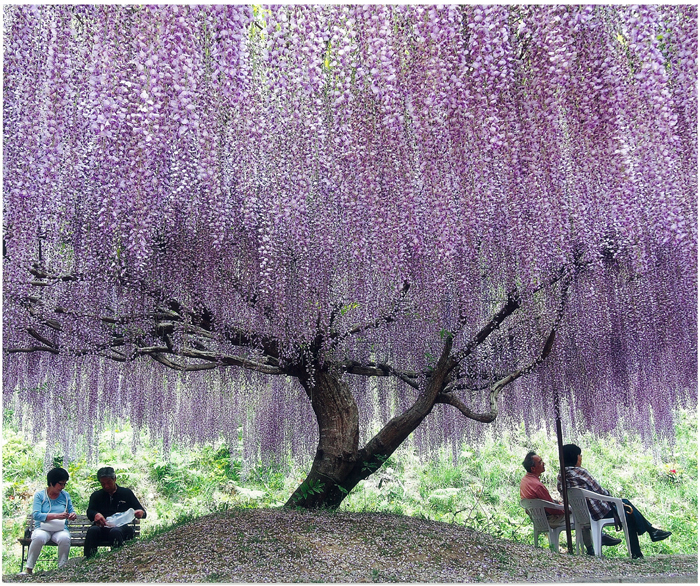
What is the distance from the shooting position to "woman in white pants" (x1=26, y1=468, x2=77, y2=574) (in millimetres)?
4527

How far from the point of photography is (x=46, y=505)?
4.67 meters

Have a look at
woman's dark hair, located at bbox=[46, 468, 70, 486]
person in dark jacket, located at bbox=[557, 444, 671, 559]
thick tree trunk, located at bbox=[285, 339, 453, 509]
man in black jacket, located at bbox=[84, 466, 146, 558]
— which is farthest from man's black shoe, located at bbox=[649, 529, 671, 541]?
woman's dark hair, located at bbox=[46, 468, 70, 486]

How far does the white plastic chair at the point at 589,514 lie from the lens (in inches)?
191

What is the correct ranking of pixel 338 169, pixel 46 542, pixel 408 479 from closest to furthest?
pixel 338 169
pixel 46 542
pixel 408 479

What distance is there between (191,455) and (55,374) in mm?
4118

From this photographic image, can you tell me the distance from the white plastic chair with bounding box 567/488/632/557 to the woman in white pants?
12.4 feet

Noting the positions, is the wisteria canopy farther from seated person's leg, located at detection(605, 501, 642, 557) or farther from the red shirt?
seated person's leg, located at detection(605, 501, 642, 557)

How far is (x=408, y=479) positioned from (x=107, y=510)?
246 inches

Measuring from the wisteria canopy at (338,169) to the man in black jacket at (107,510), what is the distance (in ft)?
3.39

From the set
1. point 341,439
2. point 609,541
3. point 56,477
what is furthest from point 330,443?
point 609,541

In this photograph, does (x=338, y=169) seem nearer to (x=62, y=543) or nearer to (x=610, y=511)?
(x=62, y=543)

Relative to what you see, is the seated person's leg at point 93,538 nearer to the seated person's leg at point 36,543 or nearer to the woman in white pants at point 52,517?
the woman in white pants at point 52,517

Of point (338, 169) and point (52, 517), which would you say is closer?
point (338, 169)

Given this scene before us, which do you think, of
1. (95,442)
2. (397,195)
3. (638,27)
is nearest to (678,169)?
(638,27)
